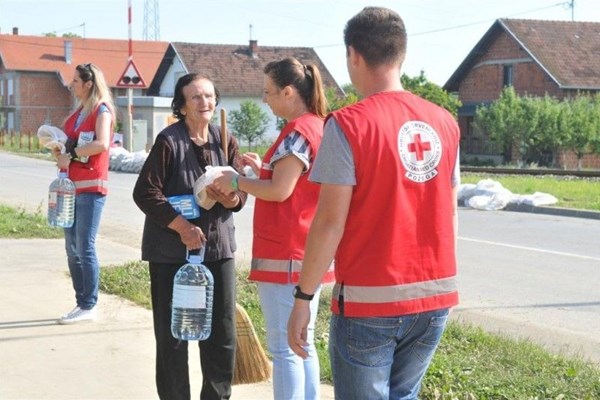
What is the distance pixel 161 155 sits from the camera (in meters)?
5.26

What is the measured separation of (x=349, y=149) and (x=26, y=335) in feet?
15.3

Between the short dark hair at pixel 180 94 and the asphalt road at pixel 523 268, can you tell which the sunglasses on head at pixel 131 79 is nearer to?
the asphalt road at pixel 523 268

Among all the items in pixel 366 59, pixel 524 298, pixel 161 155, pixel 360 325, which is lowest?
pixel 524 298

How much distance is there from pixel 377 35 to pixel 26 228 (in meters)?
10.7

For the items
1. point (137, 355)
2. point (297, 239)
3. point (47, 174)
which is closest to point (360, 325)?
point (297, 239)

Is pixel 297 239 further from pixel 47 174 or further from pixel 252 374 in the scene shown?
pixel 47 174

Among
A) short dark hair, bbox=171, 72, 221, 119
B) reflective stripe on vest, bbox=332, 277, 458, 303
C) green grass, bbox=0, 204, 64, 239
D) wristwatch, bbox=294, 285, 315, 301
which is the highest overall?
short dark hair, bbox=171, 72, 221, 119

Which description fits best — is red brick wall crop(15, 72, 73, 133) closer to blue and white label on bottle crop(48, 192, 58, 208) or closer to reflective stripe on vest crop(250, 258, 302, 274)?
blue and white label on bottle crop(48, 192, 58, 208)

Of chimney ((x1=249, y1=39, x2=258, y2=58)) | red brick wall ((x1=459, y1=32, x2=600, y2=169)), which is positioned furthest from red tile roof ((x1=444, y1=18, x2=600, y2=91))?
chimney ((x1=249, y1=39, x2=258, y2=58))

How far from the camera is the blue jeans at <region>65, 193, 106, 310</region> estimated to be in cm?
764

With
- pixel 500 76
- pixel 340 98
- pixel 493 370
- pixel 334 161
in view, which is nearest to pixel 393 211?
pixel 334 161

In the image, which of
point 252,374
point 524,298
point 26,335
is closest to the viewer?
point 252,374

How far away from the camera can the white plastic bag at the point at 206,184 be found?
502cm

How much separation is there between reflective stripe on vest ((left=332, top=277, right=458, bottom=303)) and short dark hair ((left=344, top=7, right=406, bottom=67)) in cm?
75
